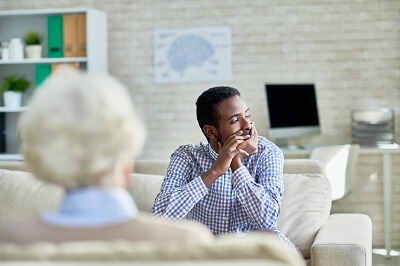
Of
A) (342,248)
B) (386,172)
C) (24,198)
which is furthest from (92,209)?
(386,172)

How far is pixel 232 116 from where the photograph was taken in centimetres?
297

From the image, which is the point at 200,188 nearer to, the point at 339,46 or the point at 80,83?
the point at 80,83

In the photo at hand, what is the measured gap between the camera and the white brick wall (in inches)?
239

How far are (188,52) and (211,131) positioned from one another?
10.9 ft

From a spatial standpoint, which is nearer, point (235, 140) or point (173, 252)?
point (173, 252)

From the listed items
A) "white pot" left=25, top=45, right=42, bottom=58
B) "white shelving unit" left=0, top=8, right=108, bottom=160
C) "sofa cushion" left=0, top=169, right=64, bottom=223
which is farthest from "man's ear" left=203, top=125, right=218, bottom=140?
"white pot" left=25, top=45, right=42, bottom=58

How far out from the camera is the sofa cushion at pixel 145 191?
134 inches

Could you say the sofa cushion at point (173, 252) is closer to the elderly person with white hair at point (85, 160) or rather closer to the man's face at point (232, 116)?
the elderly person with white hair at point (85, 160)

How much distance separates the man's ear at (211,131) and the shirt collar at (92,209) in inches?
72.2

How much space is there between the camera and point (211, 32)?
245 inches

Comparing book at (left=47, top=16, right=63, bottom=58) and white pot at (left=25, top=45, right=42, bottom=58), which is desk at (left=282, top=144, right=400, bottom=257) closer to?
book at (left=47, top=16, right=63, bottom=58)

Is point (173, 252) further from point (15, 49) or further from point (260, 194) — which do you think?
point (15, 49)

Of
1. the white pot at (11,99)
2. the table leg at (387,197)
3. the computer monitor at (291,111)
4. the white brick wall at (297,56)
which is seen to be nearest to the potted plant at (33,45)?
the white pot at (11,99)

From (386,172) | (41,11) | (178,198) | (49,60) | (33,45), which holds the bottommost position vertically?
(386,172)
